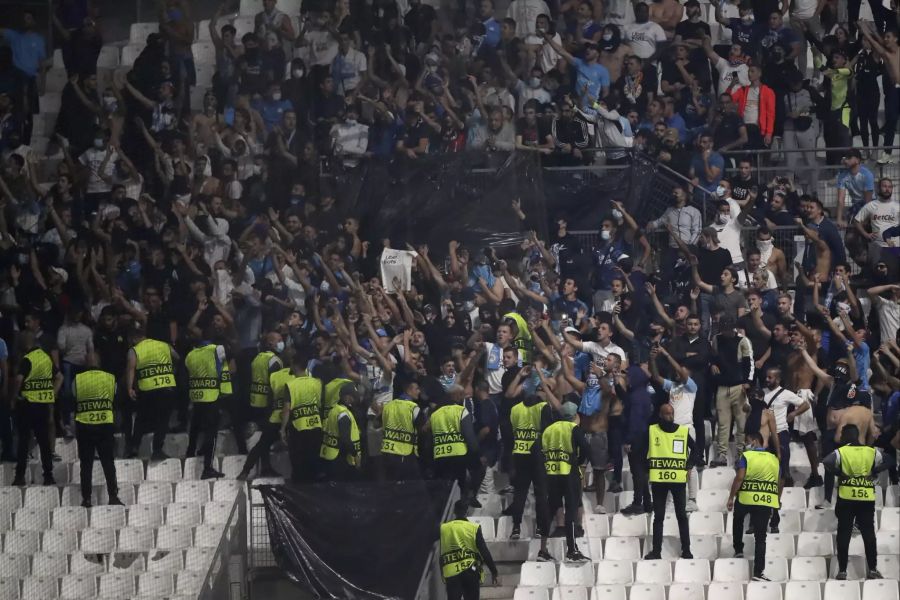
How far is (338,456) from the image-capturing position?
14.6 m

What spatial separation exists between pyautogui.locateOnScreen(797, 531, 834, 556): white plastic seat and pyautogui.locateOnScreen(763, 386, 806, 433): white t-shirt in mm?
785

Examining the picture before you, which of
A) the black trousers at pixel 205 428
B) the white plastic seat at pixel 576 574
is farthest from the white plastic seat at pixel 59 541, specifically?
the white plastic seat at pixel 576 574

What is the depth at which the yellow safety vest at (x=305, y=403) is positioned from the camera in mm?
14648

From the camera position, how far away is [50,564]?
47.8 ft

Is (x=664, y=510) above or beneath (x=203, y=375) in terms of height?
beneath

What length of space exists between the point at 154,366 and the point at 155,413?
0.37 meters

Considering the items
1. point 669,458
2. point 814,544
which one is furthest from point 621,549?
point 814,544

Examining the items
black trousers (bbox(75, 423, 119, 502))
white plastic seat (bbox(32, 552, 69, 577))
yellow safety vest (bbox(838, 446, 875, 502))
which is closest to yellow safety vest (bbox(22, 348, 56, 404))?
black trousers (bbox(75, 423, 119, 502))

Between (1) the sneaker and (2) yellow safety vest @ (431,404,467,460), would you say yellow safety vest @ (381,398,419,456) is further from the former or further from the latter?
(1) the sneaker

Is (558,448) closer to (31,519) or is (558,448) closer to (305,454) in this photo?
(305,454)

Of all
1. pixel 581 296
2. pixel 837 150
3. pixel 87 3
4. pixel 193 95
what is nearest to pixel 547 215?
pixel 581 296

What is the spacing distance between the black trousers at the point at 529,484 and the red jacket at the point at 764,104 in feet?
14.4

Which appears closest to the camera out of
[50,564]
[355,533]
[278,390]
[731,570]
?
[731,570]

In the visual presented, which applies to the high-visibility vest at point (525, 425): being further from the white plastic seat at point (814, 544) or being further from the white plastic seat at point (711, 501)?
the white plastic seat at point (814, 544)
